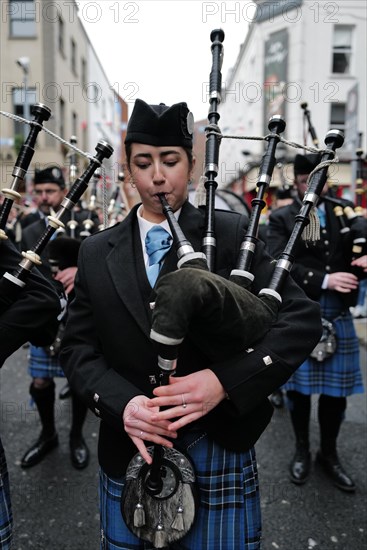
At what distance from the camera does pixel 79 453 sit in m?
2.99

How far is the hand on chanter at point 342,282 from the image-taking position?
104 inches

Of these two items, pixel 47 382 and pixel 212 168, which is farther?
pixel 47 382

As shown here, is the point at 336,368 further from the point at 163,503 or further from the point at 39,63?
the point at 39,63

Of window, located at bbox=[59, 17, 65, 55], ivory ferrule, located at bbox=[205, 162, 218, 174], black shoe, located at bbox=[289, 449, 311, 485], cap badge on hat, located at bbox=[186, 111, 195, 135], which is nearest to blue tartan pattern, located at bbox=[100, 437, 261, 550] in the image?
ivory ferrule, located at bbox=[205, 162, 218, 174]

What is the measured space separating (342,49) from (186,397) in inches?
587

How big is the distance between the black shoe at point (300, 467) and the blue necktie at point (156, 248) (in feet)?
6.28

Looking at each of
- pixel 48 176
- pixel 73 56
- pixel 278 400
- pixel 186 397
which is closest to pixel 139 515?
pixel 186 397

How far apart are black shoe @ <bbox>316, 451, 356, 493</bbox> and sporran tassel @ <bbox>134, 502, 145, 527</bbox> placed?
1768 mm

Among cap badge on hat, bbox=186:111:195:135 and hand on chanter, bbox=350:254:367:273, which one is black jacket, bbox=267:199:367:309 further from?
cap badge on hat, bbox=186:111:195:135

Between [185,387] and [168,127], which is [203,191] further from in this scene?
[185,387]

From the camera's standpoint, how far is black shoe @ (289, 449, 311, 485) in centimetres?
270

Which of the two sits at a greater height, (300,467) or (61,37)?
(61,37)

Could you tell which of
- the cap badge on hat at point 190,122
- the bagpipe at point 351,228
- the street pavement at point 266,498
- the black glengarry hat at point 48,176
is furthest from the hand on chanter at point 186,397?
the black glengarry hat at point 48,176

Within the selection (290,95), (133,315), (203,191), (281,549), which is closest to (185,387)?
(133,315)
